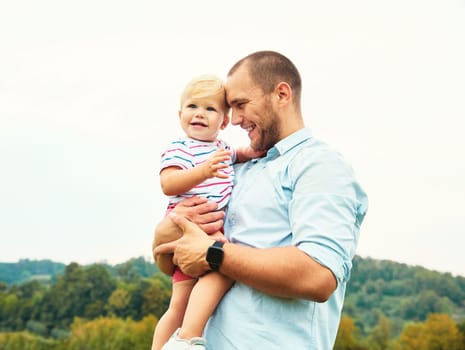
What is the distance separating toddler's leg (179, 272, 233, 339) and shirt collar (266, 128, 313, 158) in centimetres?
83

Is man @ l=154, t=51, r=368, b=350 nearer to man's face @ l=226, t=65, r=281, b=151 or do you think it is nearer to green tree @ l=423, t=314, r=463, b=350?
man's face @ l=226, t=65, r=281, b=151

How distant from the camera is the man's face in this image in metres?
4.52

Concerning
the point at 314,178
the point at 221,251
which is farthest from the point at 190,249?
the point at 314,178

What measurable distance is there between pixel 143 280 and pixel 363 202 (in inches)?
2815

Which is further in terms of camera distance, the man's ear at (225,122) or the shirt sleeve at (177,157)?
the man's ear at (225,122)

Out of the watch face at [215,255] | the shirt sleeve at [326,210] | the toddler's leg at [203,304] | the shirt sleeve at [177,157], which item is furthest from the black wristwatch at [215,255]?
the shirt sleeve at [177,157]

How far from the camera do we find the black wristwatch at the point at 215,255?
4023 mm

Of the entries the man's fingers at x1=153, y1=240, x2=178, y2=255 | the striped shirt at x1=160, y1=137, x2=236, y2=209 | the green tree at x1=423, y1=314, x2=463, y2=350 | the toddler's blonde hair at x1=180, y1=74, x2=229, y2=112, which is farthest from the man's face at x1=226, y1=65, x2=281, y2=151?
the green tree at x1=423, y1=314, x2=463, y2=350

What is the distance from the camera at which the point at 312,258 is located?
12.7 ft

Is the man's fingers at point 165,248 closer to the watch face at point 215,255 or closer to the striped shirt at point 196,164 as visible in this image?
the striped shirt at point 196,164

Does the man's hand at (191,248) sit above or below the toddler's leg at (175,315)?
above

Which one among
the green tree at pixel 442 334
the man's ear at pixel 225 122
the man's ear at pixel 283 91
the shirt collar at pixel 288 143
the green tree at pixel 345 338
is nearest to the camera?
the shirt collar at pixel 288 143

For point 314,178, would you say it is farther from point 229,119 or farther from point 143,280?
point 143,280

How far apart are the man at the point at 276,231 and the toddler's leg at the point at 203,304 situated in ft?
0.24
